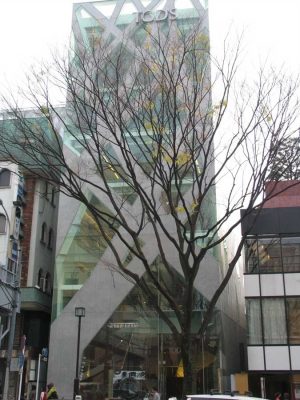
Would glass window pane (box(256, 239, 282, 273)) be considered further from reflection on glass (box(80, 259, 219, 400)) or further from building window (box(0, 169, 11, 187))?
building window (box(0, 169, 11, 187))

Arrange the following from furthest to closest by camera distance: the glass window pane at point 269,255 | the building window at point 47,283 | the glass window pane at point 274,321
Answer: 1. the building window at point 47,283
2. the glass window pane at point 269,255
3. the glass window pane at point 274,321

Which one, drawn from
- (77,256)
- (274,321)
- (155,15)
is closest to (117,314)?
(77,256)

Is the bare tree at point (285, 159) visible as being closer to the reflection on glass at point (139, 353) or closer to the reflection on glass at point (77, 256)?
the reflection on glass at point (139, 353)

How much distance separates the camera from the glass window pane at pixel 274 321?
24281 mm

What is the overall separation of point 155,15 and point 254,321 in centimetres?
1695

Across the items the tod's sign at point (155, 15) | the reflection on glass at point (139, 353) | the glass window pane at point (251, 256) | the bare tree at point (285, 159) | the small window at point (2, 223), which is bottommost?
the reflection on glass at point (139, 353)

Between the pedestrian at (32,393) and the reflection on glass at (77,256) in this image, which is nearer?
the reflection on glass at (77,256)

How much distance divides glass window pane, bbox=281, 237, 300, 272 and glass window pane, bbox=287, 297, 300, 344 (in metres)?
1.48

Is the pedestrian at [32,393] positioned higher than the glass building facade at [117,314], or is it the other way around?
the glass building facade at [117,314]

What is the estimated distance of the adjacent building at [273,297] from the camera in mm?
23875

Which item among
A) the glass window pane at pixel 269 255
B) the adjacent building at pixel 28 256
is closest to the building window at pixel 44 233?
the adjacent building at pixel 28 256

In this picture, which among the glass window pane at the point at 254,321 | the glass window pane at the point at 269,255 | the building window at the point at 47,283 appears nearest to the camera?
the glass window pane at the point at 254,321

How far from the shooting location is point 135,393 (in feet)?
85.0

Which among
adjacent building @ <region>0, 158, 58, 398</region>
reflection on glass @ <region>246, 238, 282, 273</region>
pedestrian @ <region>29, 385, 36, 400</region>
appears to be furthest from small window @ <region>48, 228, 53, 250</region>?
reflection on glass @ <region>246, 238, 282, 273</region>
